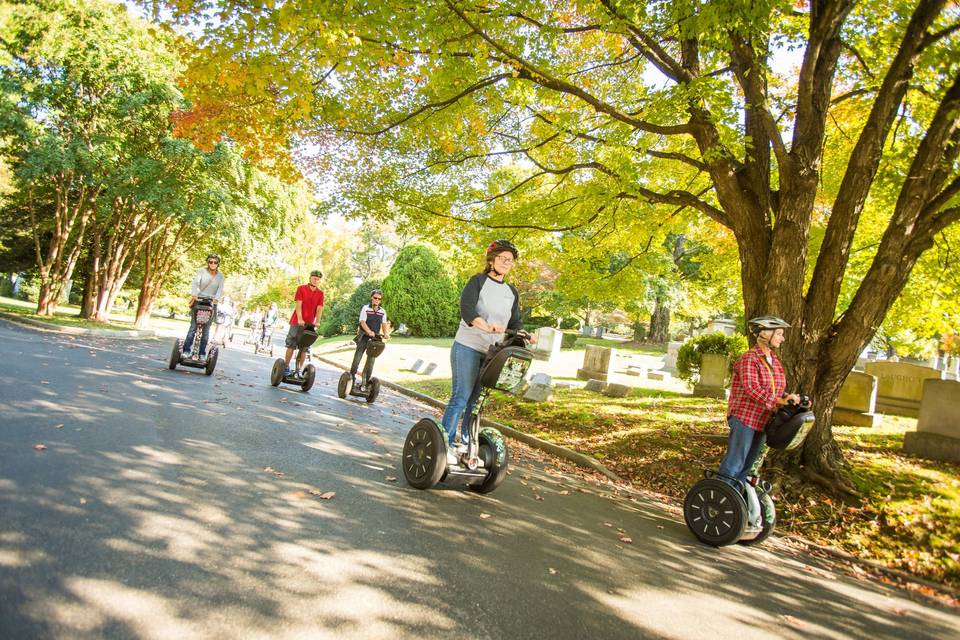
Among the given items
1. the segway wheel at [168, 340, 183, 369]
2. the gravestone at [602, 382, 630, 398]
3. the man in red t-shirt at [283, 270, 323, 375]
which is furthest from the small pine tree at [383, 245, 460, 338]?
the man in red t-shirt at [283, 270, 323, 375]

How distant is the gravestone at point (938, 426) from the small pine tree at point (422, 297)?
28827mm

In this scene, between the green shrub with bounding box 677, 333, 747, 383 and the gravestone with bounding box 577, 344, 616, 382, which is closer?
the green shrub with bounding box 677, 333, 747, 383

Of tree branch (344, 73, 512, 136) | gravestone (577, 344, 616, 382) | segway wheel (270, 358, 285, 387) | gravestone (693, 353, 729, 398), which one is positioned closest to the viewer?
tree branch (344, 73, 512, 136)

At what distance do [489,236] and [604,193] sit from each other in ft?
8.57

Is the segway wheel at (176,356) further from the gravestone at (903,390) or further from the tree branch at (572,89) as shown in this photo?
the gravestone at (903,390)

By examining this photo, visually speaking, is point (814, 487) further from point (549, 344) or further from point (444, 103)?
point (549, 344)

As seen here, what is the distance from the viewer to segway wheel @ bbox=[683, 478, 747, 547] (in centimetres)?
521

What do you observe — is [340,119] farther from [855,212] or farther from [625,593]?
[625,593]

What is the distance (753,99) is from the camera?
805cm

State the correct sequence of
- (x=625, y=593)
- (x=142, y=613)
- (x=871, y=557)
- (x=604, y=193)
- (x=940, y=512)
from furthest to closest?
(x=604, y=193)
(x=940, y=512)
(x=871, y=557)
(x=625, y=593)
(x=142, y=613)

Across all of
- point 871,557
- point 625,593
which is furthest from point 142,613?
point 871,557

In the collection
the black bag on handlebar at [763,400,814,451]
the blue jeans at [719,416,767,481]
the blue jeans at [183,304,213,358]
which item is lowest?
the blue jeans at [183,304,213,358]

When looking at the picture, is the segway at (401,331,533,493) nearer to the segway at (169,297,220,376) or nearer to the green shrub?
the segway at (169,297,220,376)

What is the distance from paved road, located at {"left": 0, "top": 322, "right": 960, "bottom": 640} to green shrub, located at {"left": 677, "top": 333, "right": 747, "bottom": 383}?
10198mm
